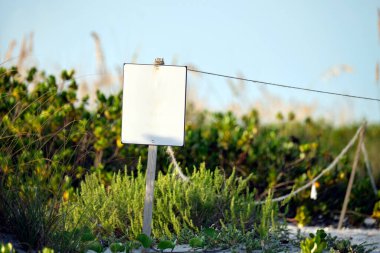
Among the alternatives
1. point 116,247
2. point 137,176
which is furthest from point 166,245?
point 137,176

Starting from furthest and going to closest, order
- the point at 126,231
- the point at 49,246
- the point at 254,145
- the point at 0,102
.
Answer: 1. the point at 254,145
2. the point at 0,102
3. the point at 126,231
4. the point at 49,246

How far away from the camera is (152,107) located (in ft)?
13.5

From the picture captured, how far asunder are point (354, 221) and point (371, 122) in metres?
6.10

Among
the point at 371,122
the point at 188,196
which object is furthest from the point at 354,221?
the point at 371,122

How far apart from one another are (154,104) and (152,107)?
0.02 meters

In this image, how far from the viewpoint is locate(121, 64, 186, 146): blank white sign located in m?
4.09

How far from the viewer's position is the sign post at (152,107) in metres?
4.09

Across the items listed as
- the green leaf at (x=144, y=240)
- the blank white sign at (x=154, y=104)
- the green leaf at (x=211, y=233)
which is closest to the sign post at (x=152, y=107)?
the blank white sign at (x=154, y=104)

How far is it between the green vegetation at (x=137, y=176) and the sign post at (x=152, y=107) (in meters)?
0.34

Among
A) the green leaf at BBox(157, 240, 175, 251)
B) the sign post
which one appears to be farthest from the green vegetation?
the sign post

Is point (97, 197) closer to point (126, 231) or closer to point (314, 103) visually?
point (126, 231)

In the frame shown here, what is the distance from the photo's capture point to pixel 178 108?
409cm

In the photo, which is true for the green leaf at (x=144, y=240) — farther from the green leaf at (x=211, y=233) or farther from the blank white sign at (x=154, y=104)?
the blank white sign at (x=154, y=104)

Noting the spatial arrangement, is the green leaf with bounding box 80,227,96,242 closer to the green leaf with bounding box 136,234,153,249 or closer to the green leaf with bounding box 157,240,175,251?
the green leaf with bounding box 136,234,153,249
